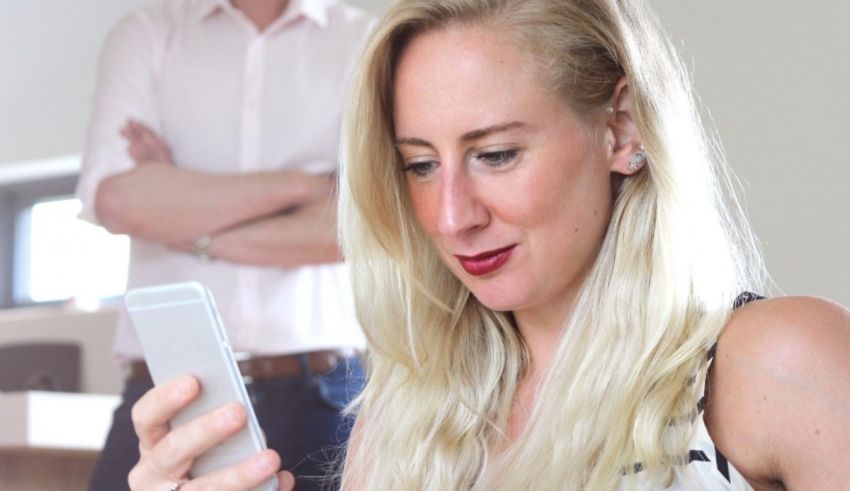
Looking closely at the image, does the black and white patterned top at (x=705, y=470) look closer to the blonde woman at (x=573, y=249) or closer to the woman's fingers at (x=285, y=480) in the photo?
the blonde woman at (x=573, y=249)

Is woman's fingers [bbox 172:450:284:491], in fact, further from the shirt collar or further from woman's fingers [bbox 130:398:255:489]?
the shirt collar

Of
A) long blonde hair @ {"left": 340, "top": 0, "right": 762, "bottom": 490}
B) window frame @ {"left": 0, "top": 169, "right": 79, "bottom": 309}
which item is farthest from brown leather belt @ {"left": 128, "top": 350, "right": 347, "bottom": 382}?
window frame @ {"left": 0, "top": 169, "right": 79, "bottom": 309}

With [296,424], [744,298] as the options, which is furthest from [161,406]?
[744,298]

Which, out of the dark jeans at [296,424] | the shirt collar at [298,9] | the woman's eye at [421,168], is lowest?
the dark jeans at [296,424]

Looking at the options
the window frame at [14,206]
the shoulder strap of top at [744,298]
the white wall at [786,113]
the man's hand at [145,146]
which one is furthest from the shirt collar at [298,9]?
the window frame at [14,206]

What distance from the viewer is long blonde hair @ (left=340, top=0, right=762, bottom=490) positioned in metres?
1.39

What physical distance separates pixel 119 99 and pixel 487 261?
1043mm

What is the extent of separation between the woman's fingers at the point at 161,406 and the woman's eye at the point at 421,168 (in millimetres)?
333

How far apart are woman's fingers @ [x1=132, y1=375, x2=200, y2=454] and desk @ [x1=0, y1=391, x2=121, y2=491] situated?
→ 1.28 m

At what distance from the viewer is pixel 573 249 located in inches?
56.9

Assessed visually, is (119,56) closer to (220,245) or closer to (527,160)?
(220,245)

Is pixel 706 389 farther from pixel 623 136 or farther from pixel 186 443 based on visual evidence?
pixel 186 443

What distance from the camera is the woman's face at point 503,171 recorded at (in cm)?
140

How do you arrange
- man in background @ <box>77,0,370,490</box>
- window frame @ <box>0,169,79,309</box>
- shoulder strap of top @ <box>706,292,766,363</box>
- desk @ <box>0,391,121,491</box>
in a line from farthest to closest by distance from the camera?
window frame @ <box>0,169,79,309</box>, desk @ <box>0,391,121,491</box>, man in background @ <box>77,0,370,490</box>, shoulder strap of top @ <box>706,292,766,363</box>
